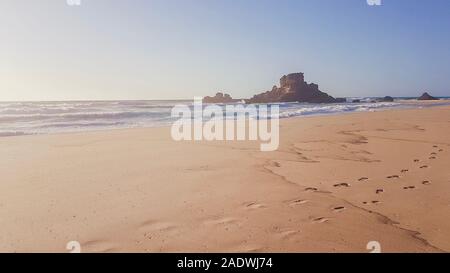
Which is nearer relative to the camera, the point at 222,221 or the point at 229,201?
the point at 222,221

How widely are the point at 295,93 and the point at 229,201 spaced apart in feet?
252

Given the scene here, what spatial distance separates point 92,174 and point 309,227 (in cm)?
462

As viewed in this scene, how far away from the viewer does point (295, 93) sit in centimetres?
7944

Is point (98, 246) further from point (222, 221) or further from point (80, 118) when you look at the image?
point (80, 118)

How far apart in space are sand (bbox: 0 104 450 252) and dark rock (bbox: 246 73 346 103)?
71.0 metres

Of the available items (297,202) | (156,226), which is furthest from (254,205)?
(156,226)

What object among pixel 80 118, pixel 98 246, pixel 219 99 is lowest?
pixel 98 246

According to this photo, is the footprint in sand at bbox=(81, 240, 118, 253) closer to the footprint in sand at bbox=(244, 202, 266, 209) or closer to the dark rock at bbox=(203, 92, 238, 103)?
the footprint in sand at bbox=(244, 202, 266, 209)

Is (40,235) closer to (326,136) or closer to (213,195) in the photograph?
(213,195)

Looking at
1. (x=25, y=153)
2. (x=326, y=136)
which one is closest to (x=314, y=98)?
(x=326, y=136)

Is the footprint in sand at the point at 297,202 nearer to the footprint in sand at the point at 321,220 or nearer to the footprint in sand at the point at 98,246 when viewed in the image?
the footprint in sand at the point at 321,220

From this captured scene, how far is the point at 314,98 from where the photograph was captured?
79312mm

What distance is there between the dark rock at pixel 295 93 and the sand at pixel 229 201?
71.0 m

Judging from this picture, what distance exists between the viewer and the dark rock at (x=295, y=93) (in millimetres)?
78750
